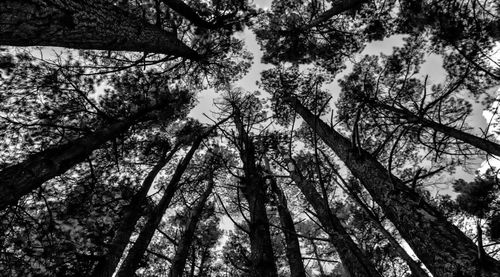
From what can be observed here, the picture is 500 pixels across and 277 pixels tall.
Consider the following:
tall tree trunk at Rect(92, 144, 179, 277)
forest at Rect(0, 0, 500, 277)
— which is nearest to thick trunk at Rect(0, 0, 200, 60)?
forest at Rect(0, 0, 500, 277)

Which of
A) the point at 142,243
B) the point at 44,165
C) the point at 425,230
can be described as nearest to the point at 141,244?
the point at 142,243

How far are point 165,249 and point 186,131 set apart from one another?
5484mm

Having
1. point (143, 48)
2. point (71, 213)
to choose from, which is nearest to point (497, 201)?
point (143, 48)

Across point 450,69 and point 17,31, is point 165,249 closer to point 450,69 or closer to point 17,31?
point 17,31

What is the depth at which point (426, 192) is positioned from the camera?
26.7 ft

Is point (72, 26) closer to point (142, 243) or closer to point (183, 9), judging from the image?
→ point (183, 9)

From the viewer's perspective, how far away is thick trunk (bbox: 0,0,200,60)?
240 centimetres

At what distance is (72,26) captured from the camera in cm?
286

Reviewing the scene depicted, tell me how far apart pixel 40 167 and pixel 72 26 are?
87.2 inches

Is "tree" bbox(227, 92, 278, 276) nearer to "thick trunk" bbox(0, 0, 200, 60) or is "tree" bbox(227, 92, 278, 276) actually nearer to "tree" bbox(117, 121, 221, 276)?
"tree" bbox(117, 121, 221, 276)

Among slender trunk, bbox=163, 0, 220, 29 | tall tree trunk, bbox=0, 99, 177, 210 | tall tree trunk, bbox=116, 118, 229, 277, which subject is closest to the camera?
tall tree trunk, bbox=0, 99, 177, 210

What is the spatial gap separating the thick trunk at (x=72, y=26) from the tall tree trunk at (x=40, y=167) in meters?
1.91

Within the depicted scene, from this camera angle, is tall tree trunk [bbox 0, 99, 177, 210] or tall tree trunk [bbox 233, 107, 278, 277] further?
tall tree trunk [bbox 0, 99, 177, 210]

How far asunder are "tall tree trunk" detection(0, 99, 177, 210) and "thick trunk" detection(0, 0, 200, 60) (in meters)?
1.91
